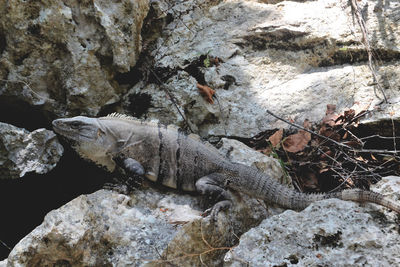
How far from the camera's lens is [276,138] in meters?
3.97

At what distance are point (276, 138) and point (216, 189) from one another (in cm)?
118

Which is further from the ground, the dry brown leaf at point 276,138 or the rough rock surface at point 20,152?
the rough rock surface at point 20,152

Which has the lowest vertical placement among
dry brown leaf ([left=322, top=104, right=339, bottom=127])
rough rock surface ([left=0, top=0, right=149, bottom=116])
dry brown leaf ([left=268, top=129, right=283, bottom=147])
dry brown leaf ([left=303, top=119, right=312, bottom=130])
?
dry brown leaf ([left=268, top=129, right=283, bottom=147])

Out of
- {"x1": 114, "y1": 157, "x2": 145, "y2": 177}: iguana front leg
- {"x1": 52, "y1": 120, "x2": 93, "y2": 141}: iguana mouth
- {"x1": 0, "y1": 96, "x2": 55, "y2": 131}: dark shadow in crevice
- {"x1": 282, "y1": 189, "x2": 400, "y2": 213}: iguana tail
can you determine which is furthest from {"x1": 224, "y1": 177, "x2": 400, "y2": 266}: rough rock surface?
{"x1": 0, "y1": 96, "x2": 55, "y2": 131}: dark shadow in crevice

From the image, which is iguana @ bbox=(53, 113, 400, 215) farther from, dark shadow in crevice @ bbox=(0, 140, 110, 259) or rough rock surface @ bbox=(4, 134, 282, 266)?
dark shadow in crevice @ bbox=(0, 140, 110, 259)

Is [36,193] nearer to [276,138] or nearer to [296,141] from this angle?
[276,138]

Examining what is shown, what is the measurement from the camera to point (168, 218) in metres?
2.83

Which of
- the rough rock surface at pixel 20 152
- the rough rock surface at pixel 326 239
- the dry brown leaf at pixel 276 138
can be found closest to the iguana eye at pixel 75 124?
the rough rock surface at pixel 20 152

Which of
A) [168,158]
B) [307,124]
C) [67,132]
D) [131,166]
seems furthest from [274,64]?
[67,132]

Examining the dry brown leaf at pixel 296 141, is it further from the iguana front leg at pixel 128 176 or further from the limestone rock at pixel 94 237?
the limestone rock at pixel 94 237

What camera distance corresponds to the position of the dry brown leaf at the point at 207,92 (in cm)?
419

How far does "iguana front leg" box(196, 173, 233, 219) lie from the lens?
2955 mm

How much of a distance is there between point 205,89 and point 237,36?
1.02 metres

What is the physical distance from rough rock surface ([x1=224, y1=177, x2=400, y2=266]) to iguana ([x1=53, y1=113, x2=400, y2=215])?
2.26 ft
